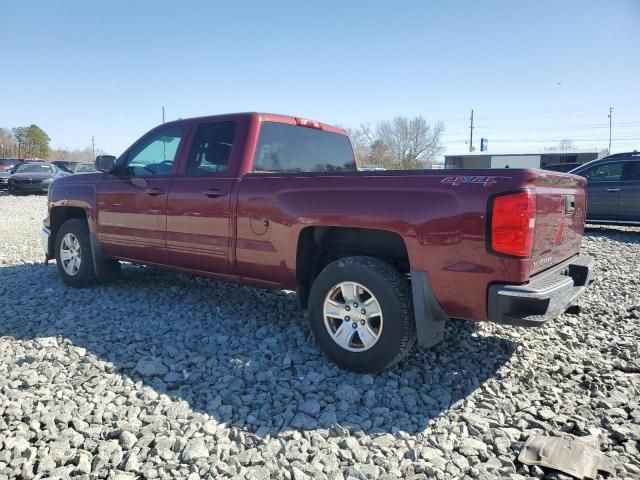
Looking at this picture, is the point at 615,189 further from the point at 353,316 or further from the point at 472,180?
the point at 353,316

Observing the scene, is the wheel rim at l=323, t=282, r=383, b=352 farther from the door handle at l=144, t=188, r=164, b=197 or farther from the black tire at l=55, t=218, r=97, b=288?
the black tire at l=55, t=218, r=97, b=288

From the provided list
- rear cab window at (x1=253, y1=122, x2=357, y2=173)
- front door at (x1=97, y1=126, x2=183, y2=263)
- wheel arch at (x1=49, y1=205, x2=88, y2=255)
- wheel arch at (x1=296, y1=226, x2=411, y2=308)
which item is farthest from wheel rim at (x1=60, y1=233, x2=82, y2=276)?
wheel arch at (x1=296, y1=226, x2=411, y2=308)

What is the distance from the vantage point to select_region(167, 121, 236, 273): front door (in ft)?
14.3

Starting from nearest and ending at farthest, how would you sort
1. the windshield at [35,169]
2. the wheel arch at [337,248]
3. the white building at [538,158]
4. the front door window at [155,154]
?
the wheel arch at [337,248] < the front door window at [155,154] < the windshield at [35,169] < the white building at [538,158]

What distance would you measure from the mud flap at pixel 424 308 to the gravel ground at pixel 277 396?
16.8 inches

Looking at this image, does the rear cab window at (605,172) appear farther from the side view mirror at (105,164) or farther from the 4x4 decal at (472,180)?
the side view mirror at (105,164)

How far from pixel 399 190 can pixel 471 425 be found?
152 cm

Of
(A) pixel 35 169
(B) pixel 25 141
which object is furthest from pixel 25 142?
(A) pixel 35 169

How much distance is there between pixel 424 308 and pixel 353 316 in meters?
0.56

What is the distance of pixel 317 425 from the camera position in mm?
2934

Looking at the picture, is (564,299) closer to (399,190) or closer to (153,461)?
(399,190)

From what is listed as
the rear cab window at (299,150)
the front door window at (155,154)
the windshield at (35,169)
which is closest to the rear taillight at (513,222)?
the rear cab window at (299,150)

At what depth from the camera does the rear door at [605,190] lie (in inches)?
429

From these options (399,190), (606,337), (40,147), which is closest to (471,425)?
(399,190)
